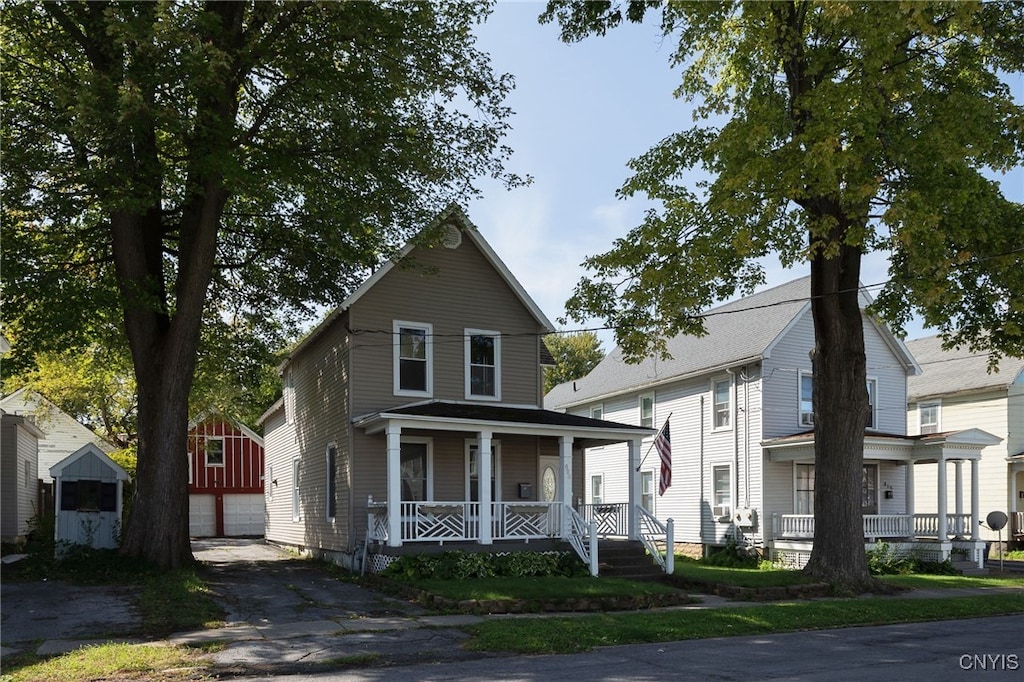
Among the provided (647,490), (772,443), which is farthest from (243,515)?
(772,443)

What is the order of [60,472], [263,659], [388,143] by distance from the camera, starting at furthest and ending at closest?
[60,472] → [388,143] → [263,659]

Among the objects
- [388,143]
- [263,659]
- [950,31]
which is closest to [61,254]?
[388,143]

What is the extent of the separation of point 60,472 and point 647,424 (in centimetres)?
1952

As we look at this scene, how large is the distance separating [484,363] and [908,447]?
42.9 feet

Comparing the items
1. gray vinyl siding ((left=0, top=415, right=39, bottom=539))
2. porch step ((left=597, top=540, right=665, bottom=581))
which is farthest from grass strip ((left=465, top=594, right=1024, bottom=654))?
gray vinyl siding ((left=0, top=415, right=39, bottom=539))

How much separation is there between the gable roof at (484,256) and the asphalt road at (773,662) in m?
12.6

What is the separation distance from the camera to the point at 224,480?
139ft

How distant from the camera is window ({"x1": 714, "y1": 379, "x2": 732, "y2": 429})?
101ft

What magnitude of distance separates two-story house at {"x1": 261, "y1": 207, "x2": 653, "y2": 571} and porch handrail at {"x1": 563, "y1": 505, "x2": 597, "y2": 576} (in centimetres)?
3

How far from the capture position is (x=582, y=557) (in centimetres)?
2219

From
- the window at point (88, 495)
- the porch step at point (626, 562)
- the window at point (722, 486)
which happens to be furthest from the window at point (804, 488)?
the window at point (88, 495)

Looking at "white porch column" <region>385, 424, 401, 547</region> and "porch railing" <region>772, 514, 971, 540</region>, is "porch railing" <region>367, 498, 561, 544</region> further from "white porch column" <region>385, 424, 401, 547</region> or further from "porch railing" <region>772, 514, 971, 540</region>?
"porch railing" <region>772, 514, 971, 540</region>

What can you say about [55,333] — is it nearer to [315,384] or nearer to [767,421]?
[315,384]

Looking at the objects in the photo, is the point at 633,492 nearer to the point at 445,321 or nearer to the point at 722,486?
the point at 445,321
